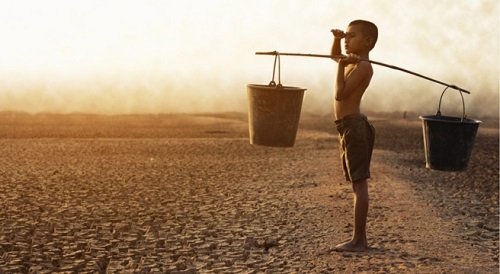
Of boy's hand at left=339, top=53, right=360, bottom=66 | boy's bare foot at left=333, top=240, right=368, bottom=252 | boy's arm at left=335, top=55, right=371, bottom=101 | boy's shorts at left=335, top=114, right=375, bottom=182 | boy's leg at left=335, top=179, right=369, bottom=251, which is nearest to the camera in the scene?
boy's hand at left=339, top=53, right=360, bottom=66

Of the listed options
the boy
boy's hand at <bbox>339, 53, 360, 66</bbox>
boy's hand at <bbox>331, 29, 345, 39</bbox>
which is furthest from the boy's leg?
boy's hand at <bbox>331, 29, 345, 39</bbox>

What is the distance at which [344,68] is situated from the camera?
472 centimetres

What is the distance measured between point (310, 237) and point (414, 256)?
93cm

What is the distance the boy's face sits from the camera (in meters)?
4.59

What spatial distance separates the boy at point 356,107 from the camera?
4.60 m

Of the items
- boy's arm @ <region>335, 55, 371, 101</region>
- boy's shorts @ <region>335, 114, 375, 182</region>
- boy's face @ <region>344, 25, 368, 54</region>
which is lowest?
boy's shorts @ <region>335, 114, 375, 182</region>

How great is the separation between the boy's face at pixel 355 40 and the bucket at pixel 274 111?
1.89 feet

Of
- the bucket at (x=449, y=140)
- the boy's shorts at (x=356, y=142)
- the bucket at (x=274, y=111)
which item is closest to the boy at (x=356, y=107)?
the boy's shorts at (x=356, y=142)

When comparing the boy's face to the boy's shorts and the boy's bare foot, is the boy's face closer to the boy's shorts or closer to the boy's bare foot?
the boy's shorts

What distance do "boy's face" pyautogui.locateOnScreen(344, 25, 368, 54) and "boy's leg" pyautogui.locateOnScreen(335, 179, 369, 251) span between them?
99 cm

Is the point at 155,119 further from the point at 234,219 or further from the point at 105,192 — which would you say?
the point at 234,219

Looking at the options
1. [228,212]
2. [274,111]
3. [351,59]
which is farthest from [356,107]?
[228,212]

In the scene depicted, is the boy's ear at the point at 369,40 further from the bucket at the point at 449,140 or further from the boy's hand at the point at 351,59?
the bucket at the point at 449,140

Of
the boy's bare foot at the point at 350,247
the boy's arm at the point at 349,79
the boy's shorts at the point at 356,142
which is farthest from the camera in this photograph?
the boy's bare foot at the point at 350,247
